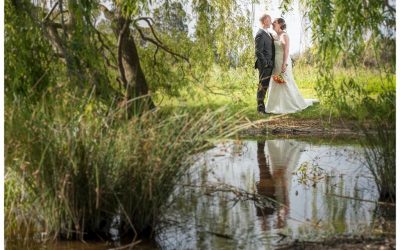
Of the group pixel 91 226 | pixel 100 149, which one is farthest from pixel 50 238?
pixel 100 149

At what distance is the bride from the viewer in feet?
23.0

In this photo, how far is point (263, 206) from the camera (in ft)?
11.2

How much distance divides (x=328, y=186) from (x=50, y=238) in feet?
5.68

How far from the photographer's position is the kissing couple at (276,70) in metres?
6.93

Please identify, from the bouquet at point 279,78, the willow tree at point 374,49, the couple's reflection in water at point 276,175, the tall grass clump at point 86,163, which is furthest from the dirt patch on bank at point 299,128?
the tall grass clump at point 86,163

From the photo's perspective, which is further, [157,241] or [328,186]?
[328,186]

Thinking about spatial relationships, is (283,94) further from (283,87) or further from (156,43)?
(156,43)

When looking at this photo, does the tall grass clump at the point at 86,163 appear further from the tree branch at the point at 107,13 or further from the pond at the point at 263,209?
the tree branch at the point at 107,13

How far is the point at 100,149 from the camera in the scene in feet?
8.66

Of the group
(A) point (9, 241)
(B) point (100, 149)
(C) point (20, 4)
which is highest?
(C) point (20, 4)

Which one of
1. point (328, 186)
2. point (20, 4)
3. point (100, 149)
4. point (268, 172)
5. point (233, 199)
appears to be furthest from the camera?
point (268, 172)

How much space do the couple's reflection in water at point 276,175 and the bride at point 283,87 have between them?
0.91 meters

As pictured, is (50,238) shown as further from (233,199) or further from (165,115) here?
(233,199)

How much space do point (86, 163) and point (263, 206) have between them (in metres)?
1.01
